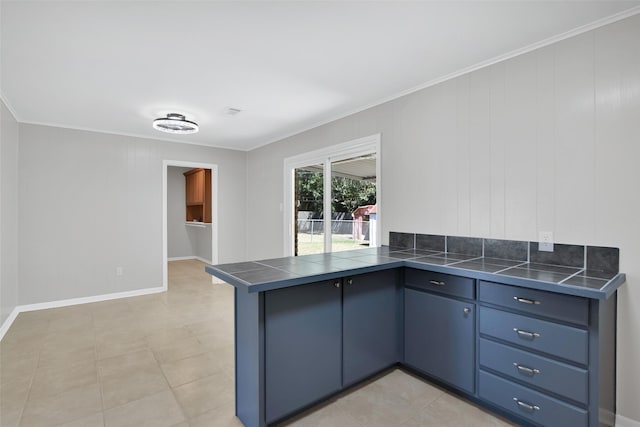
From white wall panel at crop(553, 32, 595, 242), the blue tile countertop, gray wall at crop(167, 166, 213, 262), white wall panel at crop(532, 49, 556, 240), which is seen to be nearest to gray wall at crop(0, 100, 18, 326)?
the blue tile countertop

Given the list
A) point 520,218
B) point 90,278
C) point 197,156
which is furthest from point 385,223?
point 90,278

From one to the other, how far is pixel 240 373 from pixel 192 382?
2.36ft

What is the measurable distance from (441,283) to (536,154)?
111 cm

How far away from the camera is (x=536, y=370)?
172 centimetres

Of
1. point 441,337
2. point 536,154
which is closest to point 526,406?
point 441,337

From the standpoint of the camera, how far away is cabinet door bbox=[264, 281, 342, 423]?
5.70 ft

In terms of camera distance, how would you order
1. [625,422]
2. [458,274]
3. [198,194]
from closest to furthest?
[625,422]
[458,274]
[198,194]

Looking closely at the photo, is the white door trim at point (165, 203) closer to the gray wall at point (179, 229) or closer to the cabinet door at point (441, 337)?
the gray wall at point (179, 229)

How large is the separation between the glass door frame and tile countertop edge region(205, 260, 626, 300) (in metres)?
1.23

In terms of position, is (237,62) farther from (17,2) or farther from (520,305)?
(520,305)

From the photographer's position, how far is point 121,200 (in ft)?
15.2

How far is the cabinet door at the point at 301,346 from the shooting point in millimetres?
1738

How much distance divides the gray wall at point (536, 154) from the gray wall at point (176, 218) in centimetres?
630

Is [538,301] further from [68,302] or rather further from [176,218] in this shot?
[176,218]
